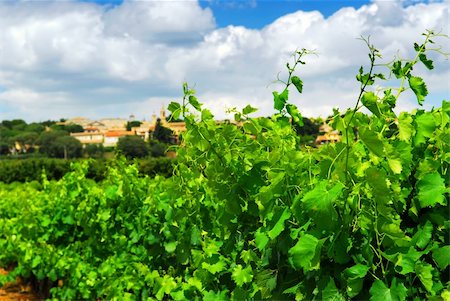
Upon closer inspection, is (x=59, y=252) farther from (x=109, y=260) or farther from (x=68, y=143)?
(x=68, y=143)

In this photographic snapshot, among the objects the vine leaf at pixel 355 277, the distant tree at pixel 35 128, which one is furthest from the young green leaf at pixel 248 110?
the distant tree at pixel 35 128

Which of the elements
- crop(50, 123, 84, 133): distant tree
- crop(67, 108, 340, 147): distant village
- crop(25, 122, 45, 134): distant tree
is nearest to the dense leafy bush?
crop(67, 108, 340, 147): distant village

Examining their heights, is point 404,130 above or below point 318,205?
above

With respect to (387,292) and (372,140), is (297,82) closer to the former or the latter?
(372,140)

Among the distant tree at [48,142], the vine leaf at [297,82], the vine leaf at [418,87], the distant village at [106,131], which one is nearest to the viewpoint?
the vine leaf at [418,87]

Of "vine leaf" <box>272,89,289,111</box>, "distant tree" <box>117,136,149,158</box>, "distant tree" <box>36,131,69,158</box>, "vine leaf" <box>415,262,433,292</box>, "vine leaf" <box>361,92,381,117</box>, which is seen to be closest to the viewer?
"vine leaf" <box>361,92,381,117</box>

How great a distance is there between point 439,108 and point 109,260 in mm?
3697

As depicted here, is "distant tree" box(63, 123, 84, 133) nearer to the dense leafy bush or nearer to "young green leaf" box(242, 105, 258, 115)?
the dense leafy bush

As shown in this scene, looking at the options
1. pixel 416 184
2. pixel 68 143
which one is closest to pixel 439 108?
pixel 416 184

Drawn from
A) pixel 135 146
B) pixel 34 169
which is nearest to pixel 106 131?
pixel 135 146

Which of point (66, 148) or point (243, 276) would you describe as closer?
point (243, 276)

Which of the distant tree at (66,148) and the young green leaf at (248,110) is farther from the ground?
the young green leaf at (248,110)

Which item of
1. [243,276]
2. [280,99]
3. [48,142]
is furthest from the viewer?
[48,142]

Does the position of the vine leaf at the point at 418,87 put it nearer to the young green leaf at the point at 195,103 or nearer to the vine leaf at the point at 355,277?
the vine leaf at the point at 355,277
